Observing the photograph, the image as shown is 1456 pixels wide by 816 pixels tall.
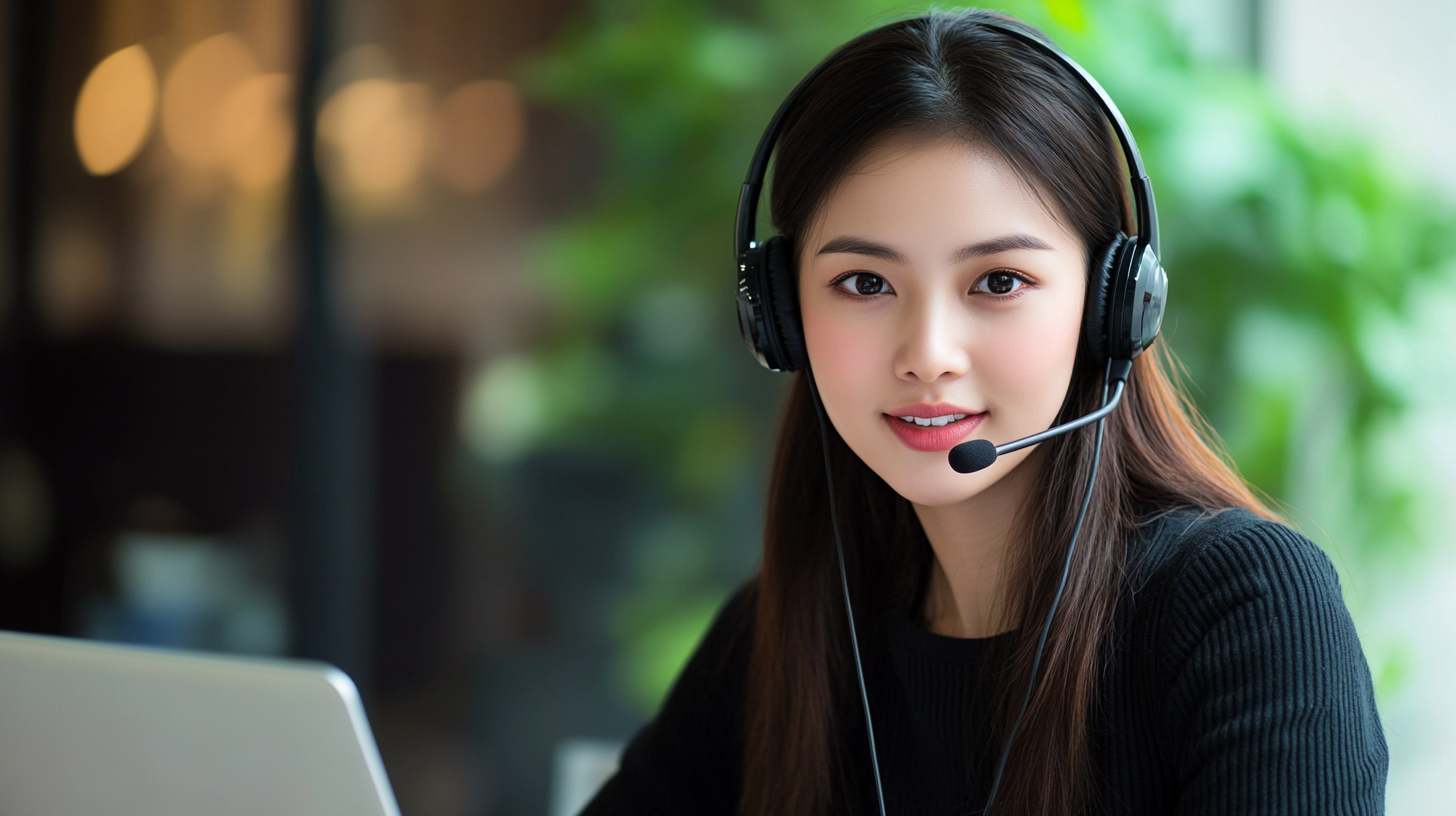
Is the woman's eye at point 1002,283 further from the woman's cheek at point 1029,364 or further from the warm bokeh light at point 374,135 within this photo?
the warm bokeh light at point 374,135

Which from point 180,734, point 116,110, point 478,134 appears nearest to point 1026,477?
point 180,734

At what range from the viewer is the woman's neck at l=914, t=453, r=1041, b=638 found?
90 centimetres

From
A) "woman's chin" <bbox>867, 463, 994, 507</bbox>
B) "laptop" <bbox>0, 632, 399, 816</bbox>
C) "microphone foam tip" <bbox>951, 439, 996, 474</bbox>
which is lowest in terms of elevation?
"laptop" <bbox>0, 632, 399, 816</bbox>

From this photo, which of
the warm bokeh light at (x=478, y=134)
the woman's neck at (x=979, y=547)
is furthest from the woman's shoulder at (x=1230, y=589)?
the warm bokeh light at (x=478, y=134)

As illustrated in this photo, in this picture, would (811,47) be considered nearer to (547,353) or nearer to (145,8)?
(547,353)

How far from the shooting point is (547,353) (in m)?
2.00

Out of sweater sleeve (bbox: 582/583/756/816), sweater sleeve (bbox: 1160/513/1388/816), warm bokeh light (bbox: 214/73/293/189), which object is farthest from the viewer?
warm bokeh light (bbox: 214/73/293/189)

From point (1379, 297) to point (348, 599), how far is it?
1.93 metres

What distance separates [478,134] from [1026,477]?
1.51 metres

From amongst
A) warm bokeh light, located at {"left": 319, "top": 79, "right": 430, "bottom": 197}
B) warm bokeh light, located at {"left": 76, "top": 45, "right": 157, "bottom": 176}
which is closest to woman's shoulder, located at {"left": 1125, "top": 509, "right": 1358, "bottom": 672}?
warm bokeh light, located at {"left": 319, "top": 79, "right": 430, "bottom": 197}

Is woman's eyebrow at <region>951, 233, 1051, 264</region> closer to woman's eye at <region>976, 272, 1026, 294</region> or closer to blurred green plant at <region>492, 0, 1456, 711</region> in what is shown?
woman's eye at <region>976, 272, 1026, 294</region>

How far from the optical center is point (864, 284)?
32.0 inches

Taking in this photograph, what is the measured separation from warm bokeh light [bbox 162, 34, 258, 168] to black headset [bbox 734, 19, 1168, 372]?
1.71 m

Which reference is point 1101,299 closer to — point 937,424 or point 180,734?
point 937,424
